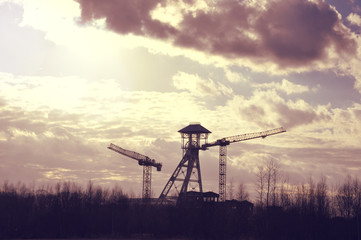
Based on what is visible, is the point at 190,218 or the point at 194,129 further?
Result: the point at 194,129

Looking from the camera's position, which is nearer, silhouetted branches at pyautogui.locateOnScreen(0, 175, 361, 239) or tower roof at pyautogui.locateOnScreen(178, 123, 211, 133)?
silhouetted branches at pyautogui.locateOnScreen(0, 175, 361, 239)

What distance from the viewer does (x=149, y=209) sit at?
97.2m

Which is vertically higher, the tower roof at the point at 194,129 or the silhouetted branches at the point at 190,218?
the tower roof at the point at 194,129

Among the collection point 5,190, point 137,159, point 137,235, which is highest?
point 137,159

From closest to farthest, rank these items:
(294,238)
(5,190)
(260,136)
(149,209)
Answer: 1. (294,238)
2. (149,209)
3. (5,190)
4. (260,136)

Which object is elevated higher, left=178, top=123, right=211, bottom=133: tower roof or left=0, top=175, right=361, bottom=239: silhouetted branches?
left=178, top=123, right=211, bottom=133: tower roof

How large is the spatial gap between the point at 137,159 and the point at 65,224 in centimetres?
4444

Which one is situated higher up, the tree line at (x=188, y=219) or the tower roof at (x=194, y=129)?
the tower roof at (x=194, y=129)

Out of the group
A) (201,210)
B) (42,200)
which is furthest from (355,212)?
(42,200)

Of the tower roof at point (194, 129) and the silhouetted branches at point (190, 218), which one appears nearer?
the silhouetted branches at point (190, 218)

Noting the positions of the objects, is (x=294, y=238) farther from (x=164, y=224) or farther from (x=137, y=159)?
(x=137, y=159)

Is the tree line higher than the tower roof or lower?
lower

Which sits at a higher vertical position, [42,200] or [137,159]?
[137,159]

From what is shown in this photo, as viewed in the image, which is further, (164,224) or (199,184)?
(199,184)
